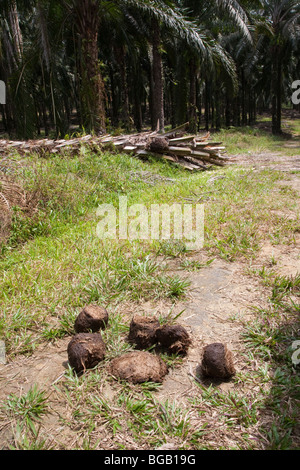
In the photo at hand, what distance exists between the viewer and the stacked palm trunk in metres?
7.32

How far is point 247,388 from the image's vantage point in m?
1.84

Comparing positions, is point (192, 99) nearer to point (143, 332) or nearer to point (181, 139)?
point (181, 139)

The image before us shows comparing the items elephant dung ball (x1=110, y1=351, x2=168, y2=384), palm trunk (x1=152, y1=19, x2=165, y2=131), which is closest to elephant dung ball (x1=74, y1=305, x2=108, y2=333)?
elephant dung ball (x1=110, y1=351, x2=168, y2=384)

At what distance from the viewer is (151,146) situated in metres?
8.09

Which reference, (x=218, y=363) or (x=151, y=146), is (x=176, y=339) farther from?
(x=151, y=146)

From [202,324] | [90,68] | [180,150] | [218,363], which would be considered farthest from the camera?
[90,68]

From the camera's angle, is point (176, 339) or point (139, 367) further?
point (176, 339)

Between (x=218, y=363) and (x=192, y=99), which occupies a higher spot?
(x=192, y=99)

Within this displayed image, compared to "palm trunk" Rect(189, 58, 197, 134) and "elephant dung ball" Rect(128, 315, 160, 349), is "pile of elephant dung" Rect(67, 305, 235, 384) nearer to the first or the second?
"elephant dung ball" Rect(128, 315, 160, 349)

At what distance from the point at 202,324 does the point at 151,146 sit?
6.33 m

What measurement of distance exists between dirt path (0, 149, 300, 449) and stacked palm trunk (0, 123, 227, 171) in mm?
4915

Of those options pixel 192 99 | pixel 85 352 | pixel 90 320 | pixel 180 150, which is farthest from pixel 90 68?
pixel 192 99

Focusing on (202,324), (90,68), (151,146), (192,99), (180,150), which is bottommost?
(202,324)

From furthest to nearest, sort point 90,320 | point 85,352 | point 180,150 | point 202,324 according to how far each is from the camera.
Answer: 1. point 180,150
2. point 202,324
3. point 90,320
4. point 85,352
